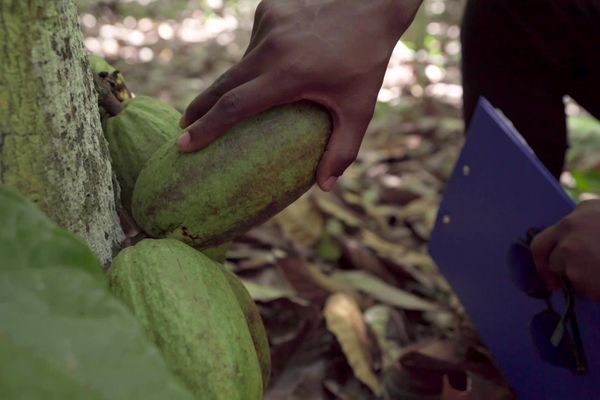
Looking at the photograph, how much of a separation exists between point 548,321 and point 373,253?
88 centimetres

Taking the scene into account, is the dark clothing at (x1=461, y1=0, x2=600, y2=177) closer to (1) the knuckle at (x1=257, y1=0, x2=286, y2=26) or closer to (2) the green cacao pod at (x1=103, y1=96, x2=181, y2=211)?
(1) the knuckle at (x1=257, y1=0, x2=286, y2=26)

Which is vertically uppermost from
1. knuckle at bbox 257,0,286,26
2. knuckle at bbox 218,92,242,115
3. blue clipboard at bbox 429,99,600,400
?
knuckle at bbox 257,0,286,26

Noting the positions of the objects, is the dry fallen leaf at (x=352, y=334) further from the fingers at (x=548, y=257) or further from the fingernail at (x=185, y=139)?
the fingernail at (x=185, y=139)

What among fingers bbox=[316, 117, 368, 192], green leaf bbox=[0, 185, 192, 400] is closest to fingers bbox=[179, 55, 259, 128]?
fingers bbox=[316, 117, 368, 192]

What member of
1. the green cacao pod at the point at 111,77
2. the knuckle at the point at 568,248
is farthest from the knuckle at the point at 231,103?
the knuckle at the point at 568,248

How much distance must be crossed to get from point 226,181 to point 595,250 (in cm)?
62

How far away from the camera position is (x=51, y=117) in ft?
2.99

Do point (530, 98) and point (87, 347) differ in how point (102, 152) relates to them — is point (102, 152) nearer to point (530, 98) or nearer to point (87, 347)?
point (87, 347)

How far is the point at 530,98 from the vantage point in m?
2.00

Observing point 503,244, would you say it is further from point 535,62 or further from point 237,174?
point 237,174

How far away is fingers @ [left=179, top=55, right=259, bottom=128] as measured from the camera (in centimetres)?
107

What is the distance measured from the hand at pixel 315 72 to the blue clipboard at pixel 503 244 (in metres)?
0.52

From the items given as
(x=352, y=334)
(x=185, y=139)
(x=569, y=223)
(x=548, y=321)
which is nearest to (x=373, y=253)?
(x=352, y=334)

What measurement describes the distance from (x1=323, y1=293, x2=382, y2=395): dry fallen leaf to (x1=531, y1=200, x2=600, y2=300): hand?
53cm
